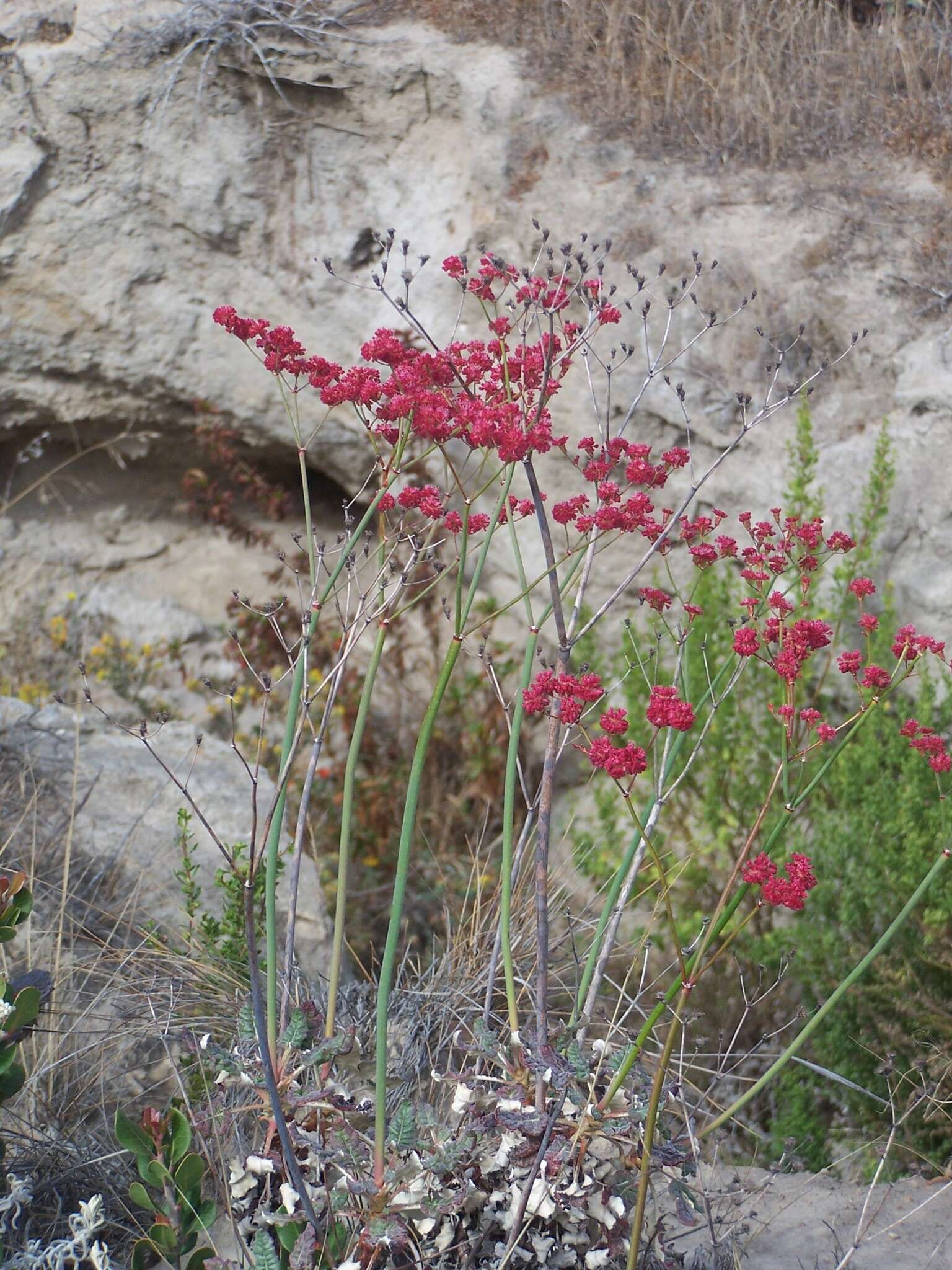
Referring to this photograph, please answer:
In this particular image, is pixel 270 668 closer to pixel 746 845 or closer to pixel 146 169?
pixel 146 169

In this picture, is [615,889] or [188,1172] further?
[615,889]

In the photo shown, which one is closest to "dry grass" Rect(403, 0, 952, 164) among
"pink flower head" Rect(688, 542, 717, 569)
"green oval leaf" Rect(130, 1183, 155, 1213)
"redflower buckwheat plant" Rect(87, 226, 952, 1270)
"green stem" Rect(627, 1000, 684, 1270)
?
"redflower buckwheat plant" Rect(87, 226, 952, 1270)

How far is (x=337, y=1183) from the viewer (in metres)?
1.74

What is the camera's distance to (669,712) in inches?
59.4

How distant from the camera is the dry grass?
15.1 ft

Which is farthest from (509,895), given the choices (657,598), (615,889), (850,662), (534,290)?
(534,290)

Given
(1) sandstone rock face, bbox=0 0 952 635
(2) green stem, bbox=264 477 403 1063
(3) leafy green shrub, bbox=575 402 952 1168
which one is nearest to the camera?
(2) green stem, bbox=264 477 403 1063

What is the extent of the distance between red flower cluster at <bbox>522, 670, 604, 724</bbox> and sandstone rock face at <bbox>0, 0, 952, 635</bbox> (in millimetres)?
→ 2830

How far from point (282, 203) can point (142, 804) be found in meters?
2.95

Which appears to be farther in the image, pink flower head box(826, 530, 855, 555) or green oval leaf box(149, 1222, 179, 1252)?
pink flower head box(826, 530, 855, 555)

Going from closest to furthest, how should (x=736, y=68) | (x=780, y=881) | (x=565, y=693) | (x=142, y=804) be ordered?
(x=780, y=881) < (x=565, y=693) < (x=142, y=804) < (x=736, y=68)

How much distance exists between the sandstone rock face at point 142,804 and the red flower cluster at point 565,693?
4.50 ft

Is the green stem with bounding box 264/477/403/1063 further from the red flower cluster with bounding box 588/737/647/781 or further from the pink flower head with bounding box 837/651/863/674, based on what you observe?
the pink flower head with bounding box 837/651/863/674

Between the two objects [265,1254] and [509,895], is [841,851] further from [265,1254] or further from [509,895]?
[265,1254]
